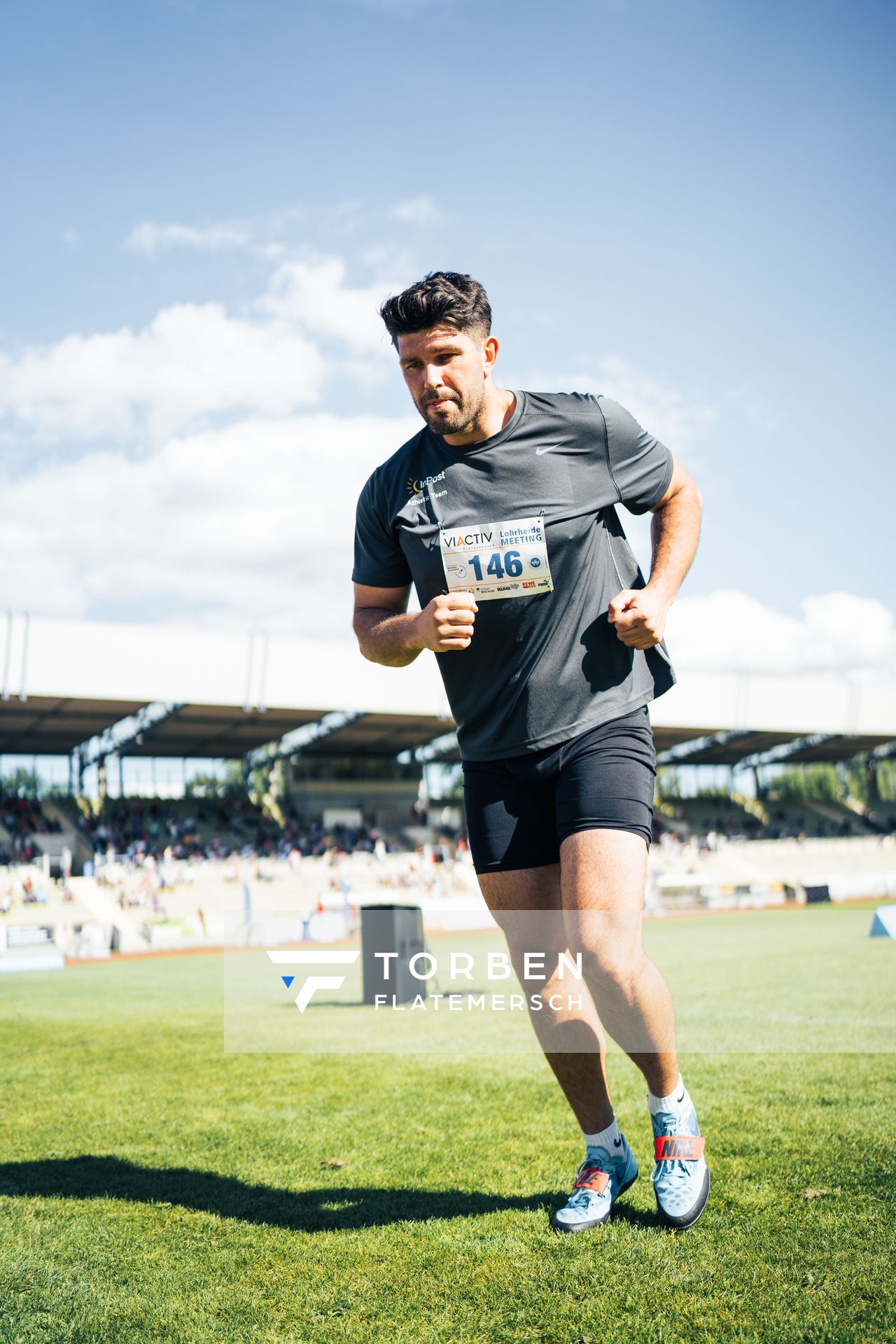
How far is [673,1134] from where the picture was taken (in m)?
3.10

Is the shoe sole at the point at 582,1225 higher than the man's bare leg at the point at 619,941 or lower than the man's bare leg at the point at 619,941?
lower

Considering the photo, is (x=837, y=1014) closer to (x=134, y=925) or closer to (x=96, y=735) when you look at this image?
(x=134, y=925)

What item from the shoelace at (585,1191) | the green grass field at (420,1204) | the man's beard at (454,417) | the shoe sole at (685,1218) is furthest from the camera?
the man's beard at (454,417)

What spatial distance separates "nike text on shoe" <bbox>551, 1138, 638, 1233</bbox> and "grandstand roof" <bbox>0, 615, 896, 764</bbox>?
34092mm

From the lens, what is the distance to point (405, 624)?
323cm

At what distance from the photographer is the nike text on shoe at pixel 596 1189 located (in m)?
3.01

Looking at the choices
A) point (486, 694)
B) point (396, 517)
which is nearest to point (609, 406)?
point (396, 517)

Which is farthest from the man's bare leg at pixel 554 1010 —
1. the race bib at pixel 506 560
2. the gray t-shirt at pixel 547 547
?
the race bib at pixel 506 560

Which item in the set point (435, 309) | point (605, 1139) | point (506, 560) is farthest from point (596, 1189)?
point (435, 309)

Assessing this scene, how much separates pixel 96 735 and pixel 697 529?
40.9 meters

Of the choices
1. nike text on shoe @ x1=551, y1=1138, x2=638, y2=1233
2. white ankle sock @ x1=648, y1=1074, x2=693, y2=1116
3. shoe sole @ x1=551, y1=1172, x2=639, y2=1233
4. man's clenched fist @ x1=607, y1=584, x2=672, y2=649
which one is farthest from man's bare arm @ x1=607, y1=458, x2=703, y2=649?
shoe sole @ x1=551, y1=1172, x2=639, y2=1233

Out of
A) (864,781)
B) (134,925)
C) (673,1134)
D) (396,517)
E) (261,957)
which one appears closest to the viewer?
(673,1134)

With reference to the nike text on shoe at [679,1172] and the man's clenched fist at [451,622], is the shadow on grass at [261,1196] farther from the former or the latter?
the man's clenched fist at [451,622]

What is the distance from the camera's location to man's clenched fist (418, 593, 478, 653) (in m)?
3.01
